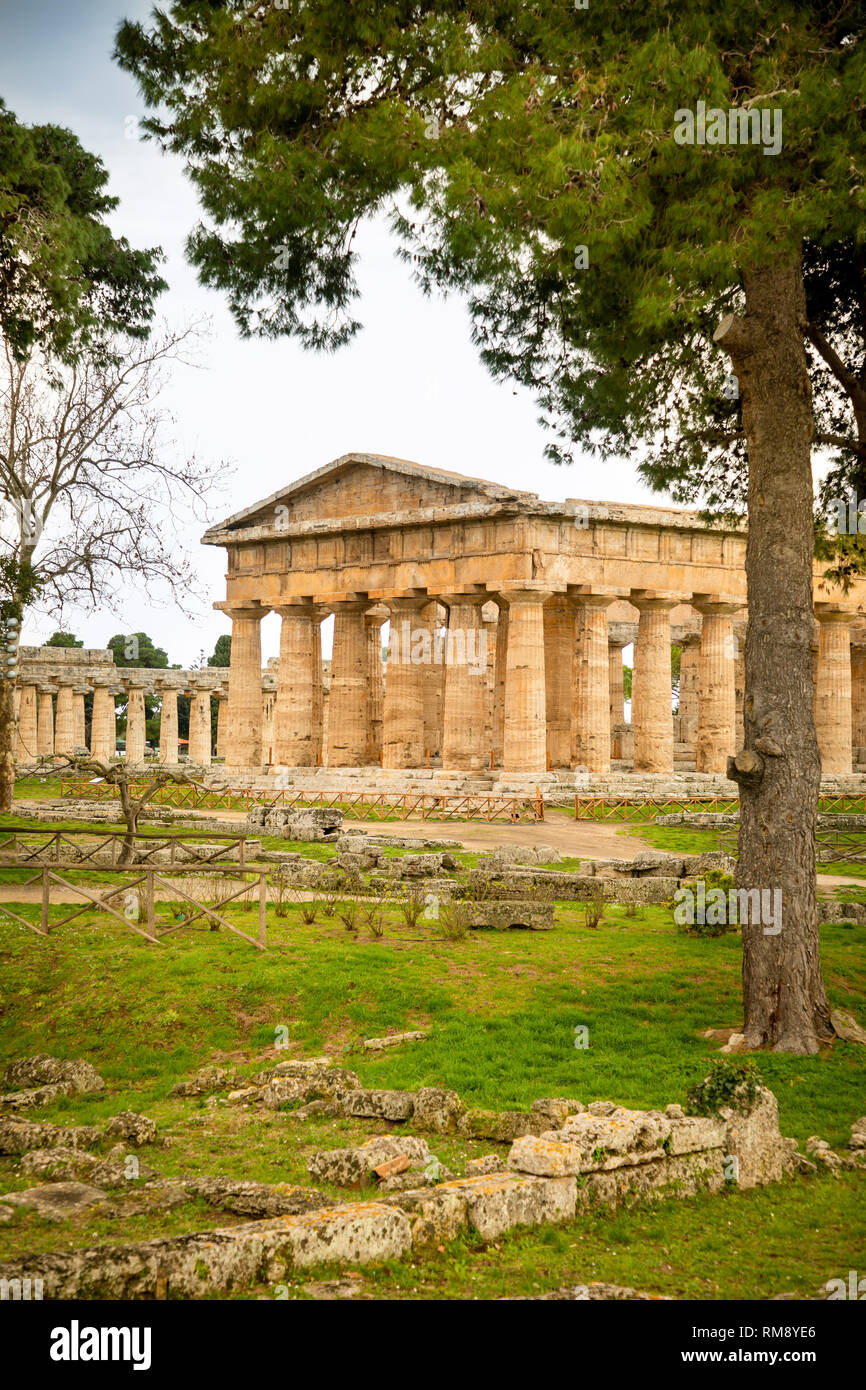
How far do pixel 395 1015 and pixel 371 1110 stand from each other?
299cm

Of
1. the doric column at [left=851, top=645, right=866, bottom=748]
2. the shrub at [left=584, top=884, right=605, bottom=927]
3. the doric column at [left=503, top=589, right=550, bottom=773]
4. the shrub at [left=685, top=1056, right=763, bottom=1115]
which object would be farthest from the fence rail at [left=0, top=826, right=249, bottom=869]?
the doric column at [left=851, top=645, right=866, bottom=748]

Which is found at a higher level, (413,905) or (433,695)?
(433,695)

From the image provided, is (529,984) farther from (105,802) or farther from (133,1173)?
(105,802)

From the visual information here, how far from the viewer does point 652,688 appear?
3884 centimetres

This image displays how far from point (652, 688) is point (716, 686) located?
97.6 inches

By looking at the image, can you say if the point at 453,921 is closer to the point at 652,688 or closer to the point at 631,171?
the point at 631,171

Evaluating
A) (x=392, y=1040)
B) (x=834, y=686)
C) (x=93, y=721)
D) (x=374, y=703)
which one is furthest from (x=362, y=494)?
(x=392, y=1040)

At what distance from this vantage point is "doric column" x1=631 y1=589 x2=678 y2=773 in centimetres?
3844

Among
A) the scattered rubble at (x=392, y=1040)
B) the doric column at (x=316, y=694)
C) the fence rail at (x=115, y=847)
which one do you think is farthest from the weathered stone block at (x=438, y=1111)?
the doric column at (x=316, y=694)

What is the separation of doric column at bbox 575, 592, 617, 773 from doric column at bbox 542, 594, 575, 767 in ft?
7.23

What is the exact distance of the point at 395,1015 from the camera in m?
12.4

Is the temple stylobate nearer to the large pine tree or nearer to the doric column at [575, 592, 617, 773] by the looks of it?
the doric column at [575, 592, 617, 773]

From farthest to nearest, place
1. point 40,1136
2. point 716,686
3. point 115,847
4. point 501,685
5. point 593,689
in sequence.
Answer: point 501,685 → point 716,686 → point 593,689 → point 115,847 → point 40,1136
